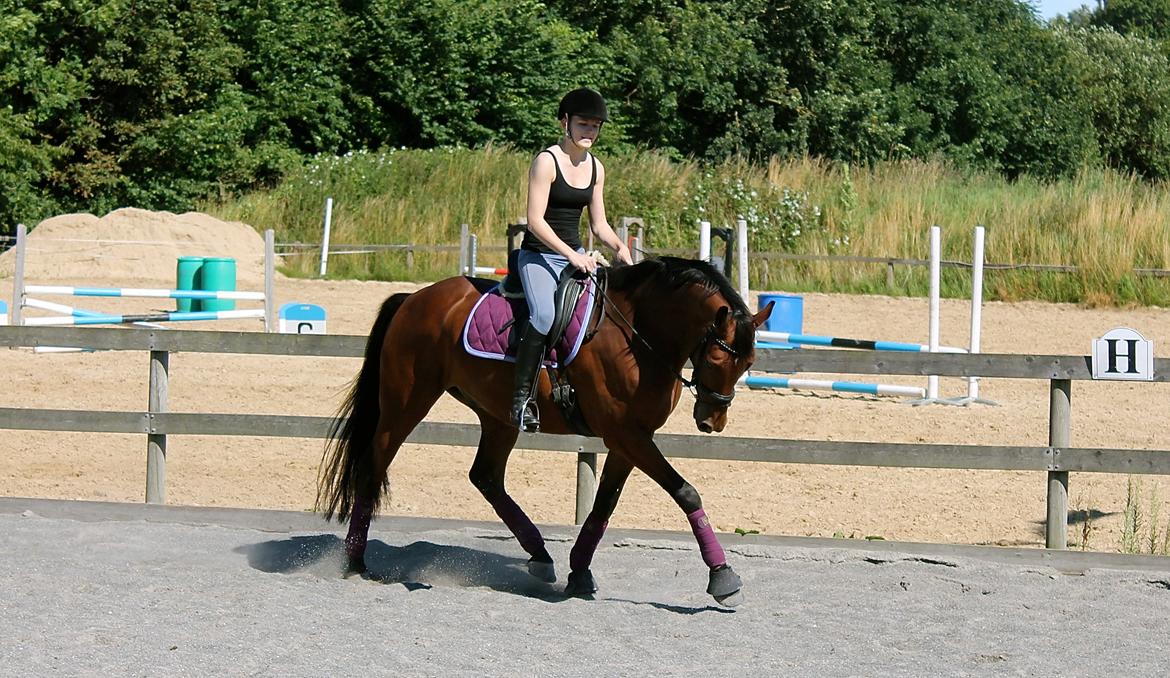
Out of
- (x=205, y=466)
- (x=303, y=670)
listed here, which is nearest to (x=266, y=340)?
(x=205, y=466)

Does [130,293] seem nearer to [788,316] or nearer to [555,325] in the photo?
[788,316]

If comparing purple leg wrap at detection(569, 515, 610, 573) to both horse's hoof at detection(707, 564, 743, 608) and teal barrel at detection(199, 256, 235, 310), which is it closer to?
horse's hoof at detection(707, 564, 743, 608)

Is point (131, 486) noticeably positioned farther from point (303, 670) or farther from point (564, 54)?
point (564, 54)

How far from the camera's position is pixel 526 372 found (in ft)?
19.5

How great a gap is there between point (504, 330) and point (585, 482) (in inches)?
63.3

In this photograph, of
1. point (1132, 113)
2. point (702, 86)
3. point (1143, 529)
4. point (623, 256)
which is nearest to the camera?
point (623, 256)

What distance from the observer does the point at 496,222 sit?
2494 centimetres

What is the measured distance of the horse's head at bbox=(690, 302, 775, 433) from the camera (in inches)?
220

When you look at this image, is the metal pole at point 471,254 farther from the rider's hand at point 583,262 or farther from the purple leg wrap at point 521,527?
the rider's hand at point 583,262

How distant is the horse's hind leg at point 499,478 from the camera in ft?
21.1

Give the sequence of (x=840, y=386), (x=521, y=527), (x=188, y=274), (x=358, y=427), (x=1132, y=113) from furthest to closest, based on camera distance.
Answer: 1. (x=1132, y=113)
2. (x=188, y=274)
3. (x=840, y=386)
4. (x=358, y=427)
5. (x=521, y=527)

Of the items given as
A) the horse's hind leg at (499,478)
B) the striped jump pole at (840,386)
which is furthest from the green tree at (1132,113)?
the horse's hind leg at (499,478)

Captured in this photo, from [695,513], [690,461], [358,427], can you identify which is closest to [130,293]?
[690,461]

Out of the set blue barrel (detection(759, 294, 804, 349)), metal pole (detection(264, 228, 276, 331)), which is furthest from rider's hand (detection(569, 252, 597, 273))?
metal pole (detection(264, 228, 276, 331))
